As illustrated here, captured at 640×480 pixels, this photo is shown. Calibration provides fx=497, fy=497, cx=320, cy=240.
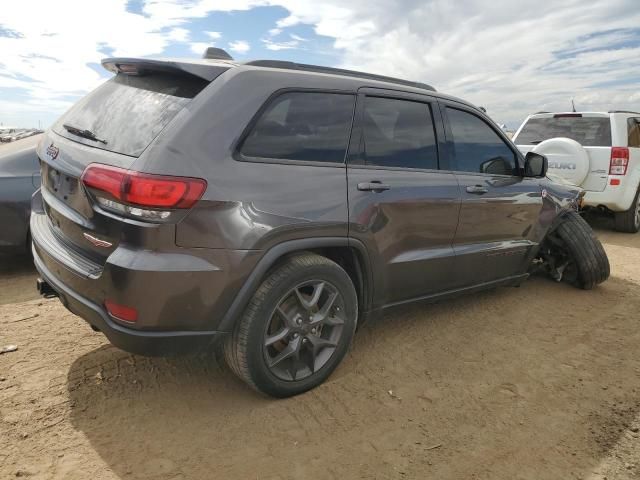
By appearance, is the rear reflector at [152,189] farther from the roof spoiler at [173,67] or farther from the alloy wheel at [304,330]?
the alloy wheel at [304,330]

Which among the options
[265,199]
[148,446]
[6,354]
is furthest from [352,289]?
[6,354]

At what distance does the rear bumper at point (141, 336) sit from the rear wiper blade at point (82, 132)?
0.78 meters

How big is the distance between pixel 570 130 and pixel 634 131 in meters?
0.97

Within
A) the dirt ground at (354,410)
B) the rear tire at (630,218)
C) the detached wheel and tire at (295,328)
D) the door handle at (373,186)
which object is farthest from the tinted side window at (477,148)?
the rear tire at (630,218)

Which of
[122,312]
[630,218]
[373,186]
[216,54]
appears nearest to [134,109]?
[216,54]

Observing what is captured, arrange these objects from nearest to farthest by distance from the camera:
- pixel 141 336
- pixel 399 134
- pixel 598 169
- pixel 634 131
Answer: pixel 141 336 < pixel 399 134 < pixel 598 169 < pixel 634 131

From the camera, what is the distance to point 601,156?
723 cm

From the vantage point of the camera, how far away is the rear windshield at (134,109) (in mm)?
2377

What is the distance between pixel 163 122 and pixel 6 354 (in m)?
1.98

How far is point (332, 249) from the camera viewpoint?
9.56ft

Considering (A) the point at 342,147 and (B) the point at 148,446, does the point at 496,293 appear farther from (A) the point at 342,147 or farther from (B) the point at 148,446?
(B) the point at 148,446

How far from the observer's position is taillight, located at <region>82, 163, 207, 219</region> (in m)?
2.16

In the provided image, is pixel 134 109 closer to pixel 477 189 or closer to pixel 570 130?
pixel 477 189

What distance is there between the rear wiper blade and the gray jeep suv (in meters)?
0.01
